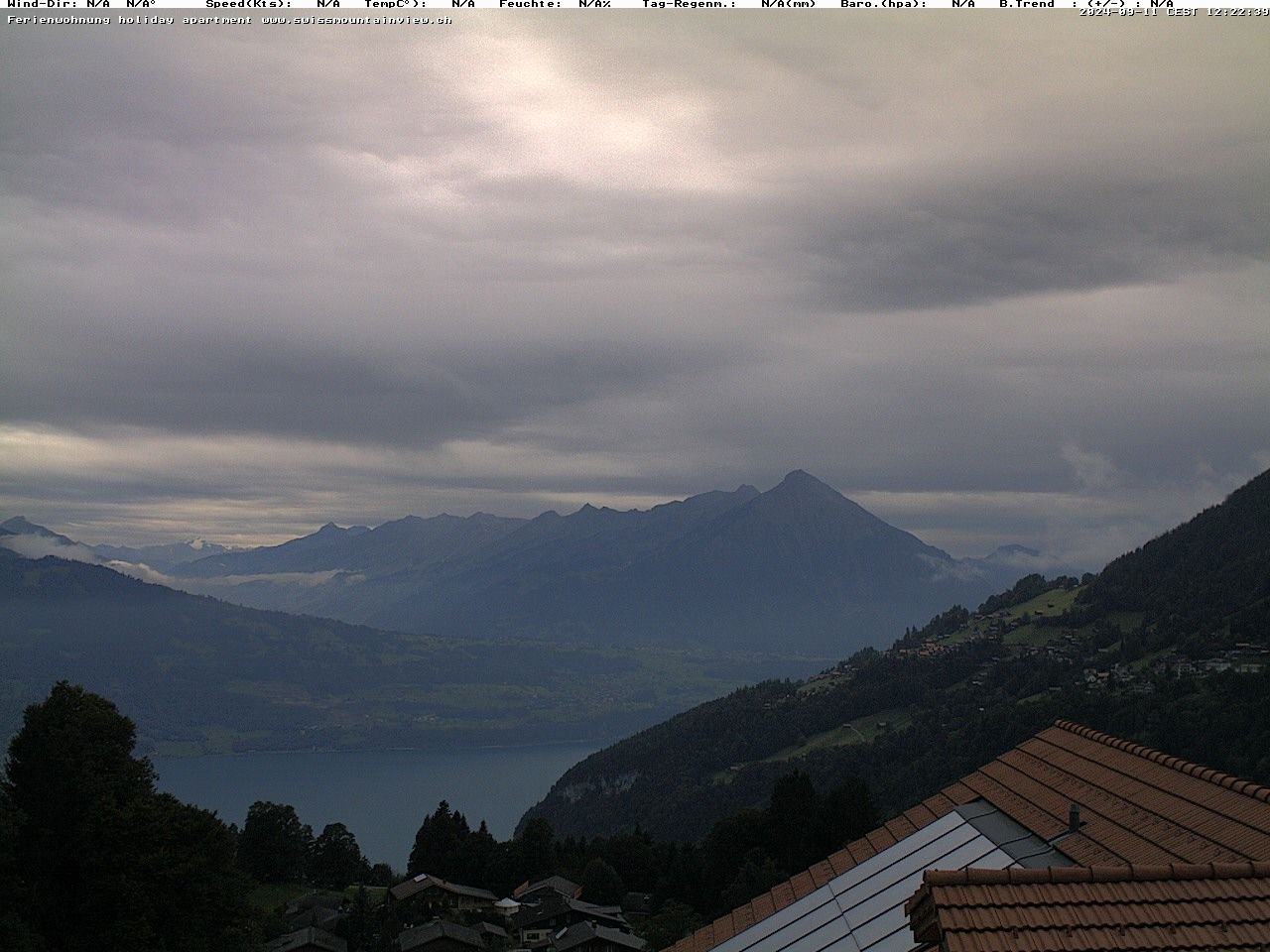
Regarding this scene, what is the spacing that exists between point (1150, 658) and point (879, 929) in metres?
133

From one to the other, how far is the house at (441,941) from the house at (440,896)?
32.2 ft

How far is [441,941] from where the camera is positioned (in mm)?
48125


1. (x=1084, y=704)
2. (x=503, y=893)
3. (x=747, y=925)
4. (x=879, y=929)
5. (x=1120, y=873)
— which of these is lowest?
(x=503, y=893)

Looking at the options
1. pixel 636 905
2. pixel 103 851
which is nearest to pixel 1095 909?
pixel 103 851

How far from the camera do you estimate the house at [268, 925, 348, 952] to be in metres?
45.7

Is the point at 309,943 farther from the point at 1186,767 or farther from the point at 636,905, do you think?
the point at 1186,767

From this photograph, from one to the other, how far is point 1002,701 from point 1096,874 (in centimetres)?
12774

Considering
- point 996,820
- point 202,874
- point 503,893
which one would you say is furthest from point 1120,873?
point 503,893

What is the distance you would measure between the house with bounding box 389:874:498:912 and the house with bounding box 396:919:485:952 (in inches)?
386

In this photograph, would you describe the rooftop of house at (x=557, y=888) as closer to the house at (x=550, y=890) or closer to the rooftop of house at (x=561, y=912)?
the house at (x=550, y=890)

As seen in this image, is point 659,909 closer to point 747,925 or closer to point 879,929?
point 747,925

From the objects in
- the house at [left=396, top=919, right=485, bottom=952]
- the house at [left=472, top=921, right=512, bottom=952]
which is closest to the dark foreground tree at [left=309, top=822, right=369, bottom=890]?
the house at [left=472, top=921, right=512, bottom=952]

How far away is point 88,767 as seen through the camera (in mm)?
26188

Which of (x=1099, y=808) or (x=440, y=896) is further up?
(x=1099, y=808)
